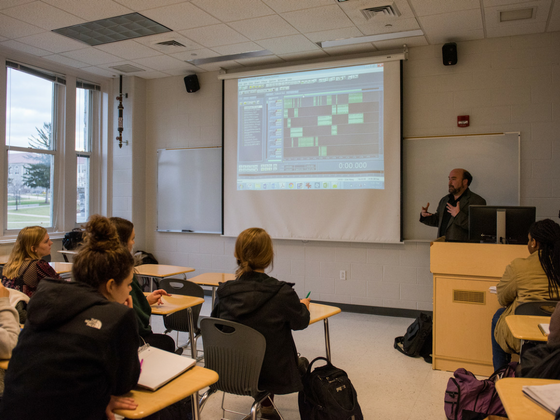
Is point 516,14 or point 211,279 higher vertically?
point 516,14

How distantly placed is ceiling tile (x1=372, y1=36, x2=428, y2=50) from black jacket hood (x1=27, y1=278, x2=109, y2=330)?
167 inches

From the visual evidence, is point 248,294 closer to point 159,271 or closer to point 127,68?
point 159,271

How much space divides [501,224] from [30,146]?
17.2ft

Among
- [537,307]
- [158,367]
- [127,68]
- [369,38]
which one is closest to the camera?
[158,367]

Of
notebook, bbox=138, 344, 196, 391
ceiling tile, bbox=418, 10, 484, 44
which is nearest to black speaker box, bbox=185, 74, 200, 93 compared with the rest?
ceiling tile, bbox=418, 10, 484, 44

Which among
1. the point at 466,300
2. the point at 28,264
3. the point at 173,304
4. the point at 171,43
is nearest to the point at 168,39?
the point at 171,43

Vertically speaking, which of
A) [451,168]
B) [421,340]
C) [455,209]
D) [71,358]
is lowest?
[421,340]

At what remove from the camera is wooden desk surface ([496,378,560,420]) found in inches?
46.0

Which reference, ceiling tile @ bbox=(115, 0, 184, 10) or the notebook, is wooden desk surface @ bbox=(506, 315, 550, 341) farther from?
ceiling tile @ bbox=(115, 0, 184, 10)

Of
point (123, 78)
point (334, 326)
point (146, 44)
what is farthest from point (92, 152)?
point (334, 326)

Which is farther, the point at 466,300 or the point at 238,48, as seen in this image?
the point at 238,48

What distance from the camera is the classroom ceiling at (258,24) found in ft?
12.1

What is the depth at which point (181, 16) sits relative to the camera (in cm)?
395

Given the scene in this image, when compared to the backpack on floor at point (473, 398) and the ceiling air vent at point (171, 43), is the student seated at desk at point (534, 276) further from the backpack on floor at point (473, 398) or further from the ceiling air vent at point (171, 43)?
the ceiling air vent at point (171, 43)
